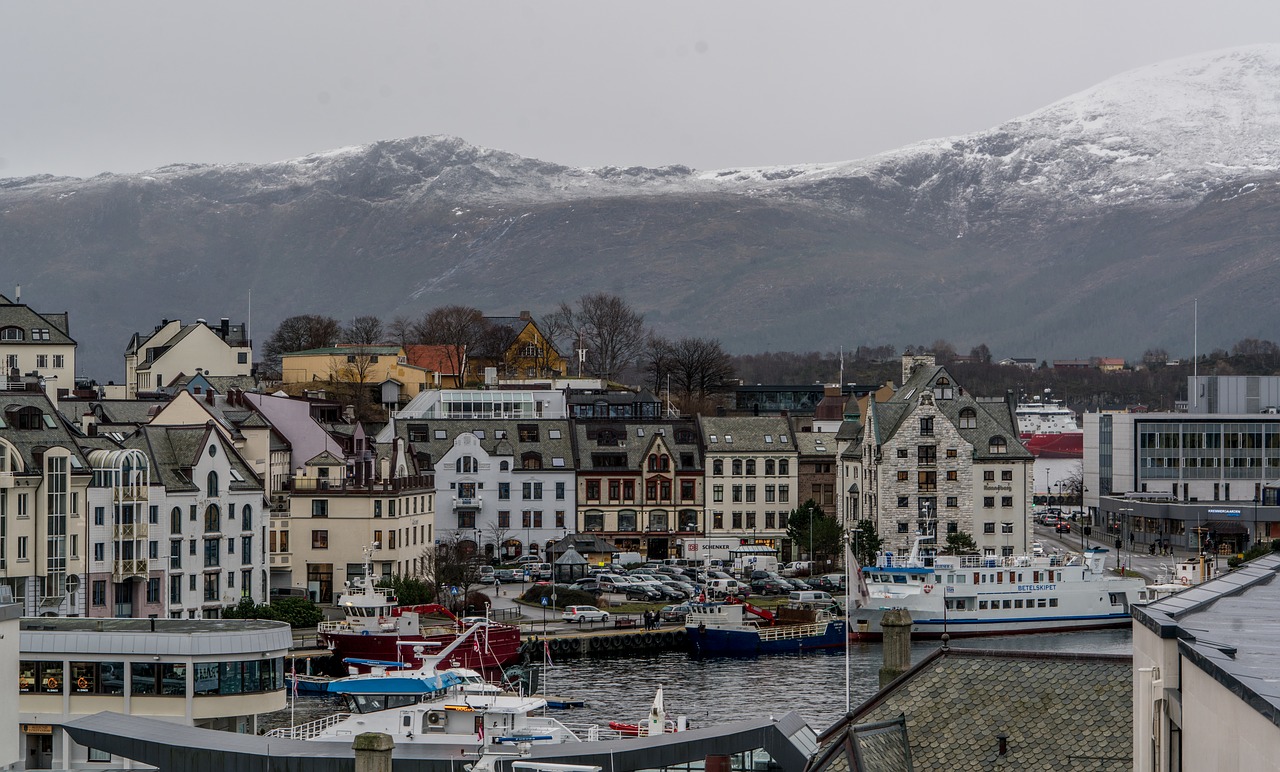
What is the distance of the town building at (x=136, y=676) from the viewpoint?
146 ft

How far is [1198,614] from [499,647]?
5999cm

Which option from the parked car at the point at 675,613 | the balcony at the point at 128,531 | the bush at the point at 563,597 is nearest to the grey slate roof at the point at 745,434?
the bush at the point at 563,597

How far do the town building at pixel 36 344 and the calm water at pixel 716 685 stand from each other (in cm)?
6344

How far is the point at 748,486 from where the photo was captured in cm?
12781

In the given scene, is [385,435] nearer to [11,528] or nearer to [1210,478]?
[11,528]

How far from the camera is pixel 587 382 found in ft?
545

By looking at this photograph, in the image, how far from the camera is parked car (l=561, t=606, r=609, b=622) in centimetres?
9125

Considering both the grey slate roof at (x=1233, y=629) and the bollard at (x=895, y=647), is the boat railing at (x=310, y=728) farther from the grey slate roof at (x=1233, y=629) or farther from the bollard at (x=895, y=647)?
the grey slate roof at (x=1233, y=629)

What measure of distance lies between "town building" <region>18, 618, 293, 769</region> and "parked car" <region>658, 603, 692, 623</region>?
4817 centimetres

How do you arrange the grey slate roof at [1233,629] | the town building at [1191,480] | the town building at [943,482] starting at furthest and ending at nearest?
the town building at [1191,480] < the town building at [943,482] < the grey slate roof at [1233,629]

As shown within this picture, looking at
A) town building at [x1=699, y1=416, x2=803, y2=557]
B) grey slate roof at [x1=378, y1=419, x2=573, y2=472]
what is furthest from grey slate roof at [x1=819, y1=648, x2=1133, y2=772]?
town building at [x1=699, y1=416, x2=803, y2=557]

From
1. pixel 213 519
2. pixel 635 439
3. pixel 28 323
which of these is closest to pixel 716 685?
pixel 213 519

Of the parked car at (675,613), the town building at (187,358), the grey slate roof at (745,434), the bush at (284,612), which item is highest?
the town building at (187,358)

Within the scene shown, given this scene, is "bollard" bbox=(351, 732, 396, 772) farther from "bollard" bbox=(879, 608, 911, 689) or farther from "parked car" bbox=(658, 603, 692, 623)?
"parked car" bbox=(658, 603, 692, 623)
